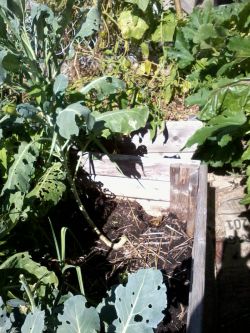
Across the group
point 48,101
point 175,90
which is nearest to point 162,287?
point 48,101

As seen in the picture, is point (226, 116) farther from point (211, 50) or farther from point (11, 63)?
point (11, 63)

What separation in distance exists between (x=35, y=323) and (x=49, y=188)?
4.46ft

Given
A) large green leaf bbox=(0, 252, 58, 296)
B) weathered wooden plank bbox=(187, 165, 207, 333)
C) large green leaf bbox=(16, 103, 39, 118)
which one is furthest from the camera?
large green leaf bbox=(16, 103, 39, 118)

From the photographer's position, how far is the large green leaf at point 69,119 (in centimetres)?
222

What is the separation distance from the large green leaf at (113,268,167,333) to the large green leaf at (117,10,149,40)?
2.38m

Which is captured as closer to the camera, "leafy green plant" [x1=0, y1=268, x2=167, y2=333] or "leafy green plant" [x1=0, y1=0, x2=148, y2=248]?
"leafy green plant" [x1=0, y1=268, x2=167, y2=333]

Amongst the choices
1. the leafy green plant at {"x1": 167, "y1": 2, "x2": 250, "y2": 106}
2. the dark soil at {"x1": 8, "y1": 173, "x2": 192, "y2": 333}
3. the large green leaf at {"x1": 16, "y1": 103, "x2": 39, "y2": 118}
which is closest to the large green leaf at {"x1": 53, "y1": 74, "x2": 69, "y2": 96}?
the large green leaf at {"x1": 16, "y1": 103, "x2": 39, "y2": 118}

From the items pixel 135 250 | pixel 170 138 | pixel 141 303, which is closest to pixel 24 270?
pixel 135 250

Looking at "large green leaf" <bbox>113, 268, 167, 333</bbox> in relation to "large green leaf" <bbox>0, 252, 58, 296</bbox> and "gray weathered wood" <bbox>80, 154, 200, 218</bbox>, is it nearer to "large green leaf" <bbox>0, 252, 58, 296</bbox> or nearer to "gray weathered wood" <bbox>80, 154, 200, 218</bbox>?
"large green leaf" <bbox>0, 252, 58, 296</bbox>

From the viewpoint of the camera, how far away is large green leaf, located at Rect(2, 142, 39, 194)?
242cm

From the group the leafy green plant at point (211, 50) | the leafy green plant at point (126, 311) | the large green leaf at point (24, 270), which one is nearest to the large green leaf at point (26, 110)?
the large green leaf at point (24, 270)

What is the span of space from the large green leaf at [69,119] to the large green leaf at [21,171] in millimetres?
300

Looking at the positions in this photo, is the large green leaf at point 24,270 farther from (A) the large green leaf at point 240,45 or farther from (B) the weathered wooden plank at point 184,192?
(A) the large green leaf at point 240,45

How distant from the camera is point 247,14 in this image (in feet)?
9.24
